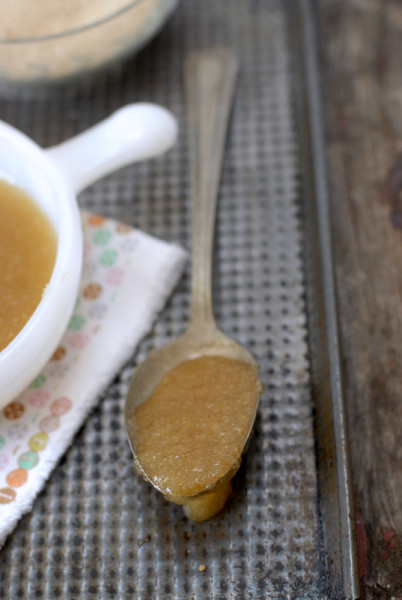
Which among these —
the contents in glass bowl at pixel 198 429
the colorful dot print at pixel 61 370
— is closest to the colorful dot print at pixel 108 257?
the colorful dot print at pixel 61 370

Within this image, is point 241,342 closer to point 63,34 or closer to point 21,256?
point 21,256

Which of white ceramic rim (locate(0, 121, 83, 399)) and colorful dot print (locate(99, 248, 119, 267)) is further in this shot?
colorful dot print (locate(99, 248, 119, 267))

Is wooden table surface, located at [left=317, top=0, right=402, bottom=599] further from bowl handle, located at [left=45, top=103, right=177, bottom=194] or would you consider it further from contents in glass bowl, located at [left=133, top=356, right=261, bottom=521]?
bowl handle, located at [left=45, top=103, right=177, bottom=194]

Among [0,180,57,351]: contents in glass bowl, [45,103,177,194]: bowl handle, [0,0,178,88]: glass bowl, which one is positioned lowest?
[0,180,57,351]: contents in glass bowl

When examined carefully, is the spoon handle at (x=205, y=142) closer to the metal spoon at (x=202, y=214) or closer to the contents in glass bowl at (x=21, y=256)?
the metal spoon at (x=202, y=214)

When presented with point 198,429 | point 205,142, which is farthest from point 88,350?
point 205,142

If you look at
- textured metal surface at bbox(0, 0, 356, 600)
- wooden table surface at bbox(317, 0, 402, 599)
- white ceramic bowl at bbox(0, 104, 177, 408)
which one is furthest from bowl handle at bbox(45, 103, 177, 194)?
wooden table surface at bbox(317, 0, 402, 599)

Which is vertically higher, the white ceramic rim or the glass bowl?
the glass bowl

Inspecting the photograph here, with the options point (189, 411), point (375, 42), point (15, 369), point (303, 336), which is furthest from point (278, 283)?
point (375, 42)
